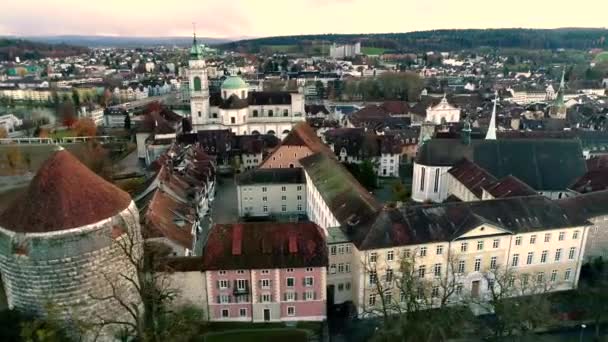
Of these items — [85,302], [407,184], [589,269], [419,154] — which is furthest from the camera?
[407,184]

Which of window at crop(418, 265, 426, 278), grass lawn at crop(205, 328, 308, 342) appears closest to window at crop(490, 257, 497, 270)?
window at crop(418, 265, 426, 278)

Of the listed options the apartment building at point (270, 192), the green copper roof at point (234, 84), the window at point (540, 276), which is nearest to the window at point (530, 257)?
the window at point (540, 276)

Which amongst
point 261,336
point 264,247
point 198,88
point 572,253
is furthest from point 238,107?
point 572,253

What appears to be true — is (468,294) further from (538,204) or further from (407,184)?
(407,184)

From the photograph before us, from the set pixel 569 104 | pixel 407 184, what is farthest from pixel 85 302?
pixel 569 104

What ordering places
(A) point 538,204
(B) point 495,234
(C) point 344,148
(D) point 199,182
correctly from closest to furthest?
1. (B) point 495,234
2. (A) point 538,204
3. (D) point 199,182
4. (C) point 344,148

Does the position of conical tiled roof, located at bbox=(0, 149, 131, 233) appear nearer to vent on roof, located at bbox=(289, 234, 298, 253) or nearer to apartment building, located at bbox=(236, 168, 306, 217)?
vent on roof, located at bbox=(289, 234, 298, 253)

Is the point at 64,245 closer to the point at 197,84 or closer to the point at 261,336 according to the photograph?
the point at 261,336

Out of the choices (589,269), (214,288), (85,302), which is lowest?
(589,269)
